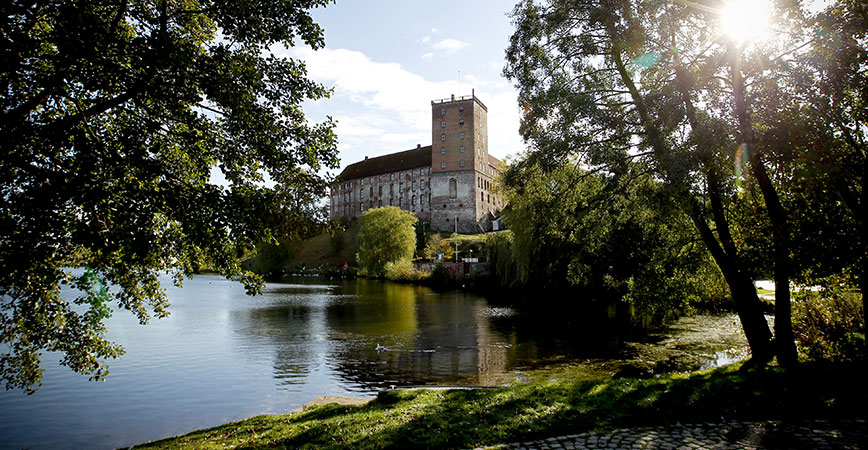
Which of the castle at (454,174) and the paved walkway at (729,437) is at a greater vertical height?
the castle at (454,174)

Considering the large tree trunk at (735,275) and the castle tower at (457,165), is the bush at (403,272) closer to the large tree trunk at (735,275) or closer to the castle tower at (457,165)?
the castle tower at (457,165)

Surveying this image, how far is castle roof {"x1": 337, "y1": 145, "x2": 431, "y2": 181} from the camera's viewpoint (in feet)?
354

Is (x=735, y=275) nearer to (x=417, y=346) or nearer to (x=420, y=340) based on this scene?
(x=417, y=346)

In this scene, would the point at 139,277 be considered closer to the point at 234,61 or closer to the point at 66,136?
the point at 66,136

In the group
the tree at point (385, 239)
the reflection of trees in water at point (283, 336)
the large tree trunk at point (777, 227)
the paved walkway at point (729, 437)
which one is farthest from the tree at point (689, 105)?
the tree at point (385, 239)

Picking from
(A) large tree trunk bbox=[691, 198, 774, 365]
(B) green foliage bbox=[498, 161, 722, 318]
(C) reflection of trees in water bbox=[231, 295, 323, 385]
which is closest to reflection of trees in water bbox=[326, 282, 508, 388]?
(C) reflection of trees in water bbox=[231, 295, 323, 385]

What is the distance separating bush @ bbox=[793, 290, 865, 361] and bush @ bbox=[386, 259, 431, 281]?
55319 mm

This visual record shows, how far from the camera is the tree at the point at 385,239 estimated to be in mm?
73688

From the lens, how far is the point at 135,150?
22.6 feet

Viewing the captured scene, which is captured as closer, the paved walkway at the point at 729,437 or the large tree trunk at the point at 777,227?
the paved walkway at the point at 729,437

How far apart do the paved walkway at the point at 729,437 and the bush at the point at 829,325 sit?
3.53 metres

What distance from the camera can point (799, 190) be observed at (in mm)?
9414

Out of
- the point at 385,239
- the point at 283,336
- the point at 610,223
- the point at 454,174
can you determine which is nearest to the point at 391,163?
the point at 454,174

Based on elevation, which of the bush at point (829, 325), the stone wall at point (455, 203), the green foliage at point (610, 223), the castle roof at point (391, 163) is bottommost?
the bush at point (829, 325)
